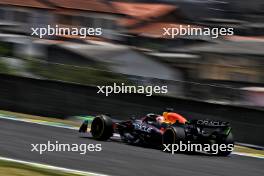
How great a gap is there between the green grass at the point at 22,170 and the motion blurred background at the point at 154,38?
725 inches

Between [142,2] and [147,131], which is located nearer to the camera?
[147,131]

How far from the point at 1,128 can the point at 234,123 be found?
553 cm

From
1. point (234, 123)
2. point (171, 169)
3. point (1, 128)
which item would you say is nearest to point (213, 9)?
point (234, 123)

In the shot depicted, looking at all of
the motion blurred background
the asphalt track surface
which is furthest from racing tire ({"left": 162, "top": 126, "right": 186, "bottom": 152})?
the motion blurred background

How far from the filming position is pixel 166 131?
11.0 metres

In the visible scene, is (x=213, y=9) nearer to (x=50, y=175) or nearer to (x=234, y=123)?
(x=234, y=123)

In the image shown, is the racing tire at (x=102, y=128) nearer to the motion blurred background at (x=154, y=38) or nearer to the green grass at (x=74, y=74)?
the green grass at (x=74, y=74)

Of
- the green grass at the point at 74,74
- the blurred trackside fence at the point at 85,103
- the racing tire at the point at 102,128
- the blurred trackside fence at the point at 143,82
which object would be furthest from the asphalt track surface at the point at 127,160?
the green grass at the point at 74,74

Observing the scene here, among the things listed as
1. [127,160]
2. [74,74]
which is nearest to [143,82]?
[74,74]

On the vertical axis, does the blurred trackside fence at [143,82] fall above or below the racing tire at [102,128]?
above

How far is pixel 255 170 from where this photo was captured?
34.0 ft

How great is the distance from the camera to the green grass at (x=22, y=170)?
26.8 ft

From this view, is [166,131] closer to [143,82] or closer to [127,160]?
[127,160]

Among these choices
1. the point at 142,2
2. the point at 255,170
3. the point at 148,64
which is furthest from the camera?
the point at 142,2
